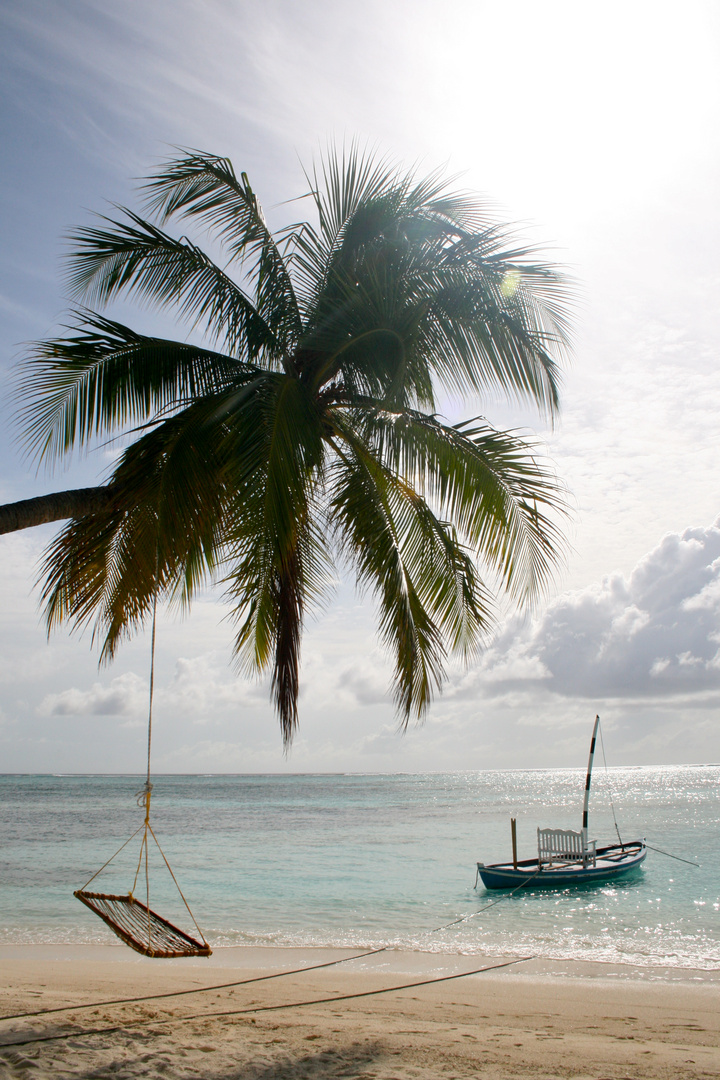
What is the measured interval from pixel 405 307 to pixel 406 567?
237cm

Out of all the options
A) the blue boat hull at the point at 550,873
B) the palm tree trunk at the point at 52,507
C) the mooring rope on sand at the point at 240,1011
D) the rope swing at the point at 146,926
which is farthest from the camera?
the blue boat hull at the point at 550,873

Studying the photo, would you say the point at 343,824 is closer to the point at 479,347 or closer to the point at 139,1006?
the point at 139,1006

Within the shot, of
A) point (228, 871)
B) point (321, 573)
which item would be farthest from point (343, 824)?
point (321, 573)

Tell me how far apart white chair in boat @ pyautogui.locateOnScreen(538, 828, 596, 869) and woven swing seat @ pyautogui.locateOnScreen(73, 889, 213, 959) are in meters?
13.4

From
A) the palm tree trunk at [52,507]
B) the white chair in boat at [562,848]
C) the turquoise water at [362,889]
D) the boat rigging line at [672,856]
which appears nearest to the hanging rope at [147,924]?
the palm tree trunk at [52,507]

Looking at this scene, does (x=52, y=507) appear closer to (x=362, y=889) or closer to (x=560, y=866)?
(x=362, y=889)

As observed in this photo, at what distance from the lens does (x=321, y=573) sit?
7762 mm

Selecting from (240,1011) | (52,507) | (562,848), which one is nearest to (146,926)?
(240,1011)

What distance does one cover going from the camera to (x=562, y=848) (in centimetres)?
1881

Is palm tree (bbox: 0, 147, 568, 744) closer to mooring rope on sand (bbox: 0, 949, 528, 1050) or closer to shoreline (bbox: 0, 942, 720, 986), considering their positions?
mooring rope on sand (bbox: 0, 949, 528, 1050)

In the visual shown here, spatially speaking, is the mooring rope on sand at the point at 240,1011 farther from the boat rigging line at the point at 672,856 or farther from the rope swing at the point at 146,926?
the boat rigging line at the point at 672,856

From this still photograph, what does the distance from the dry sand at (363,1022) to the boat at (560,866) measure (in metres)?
6.34

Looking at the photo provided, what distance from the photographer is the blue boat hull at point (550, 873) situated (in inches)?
679

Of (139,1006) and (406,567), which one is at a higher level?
(406,567)
